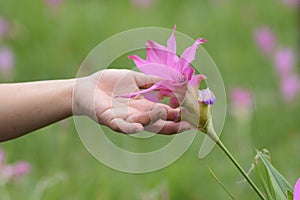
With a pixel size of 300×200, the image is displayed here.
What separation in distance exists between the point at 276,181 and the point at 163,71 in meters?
0.18

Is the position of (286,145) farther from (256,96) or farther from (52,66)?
(52,66)

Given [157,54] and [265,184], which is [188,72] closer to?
[157,54]

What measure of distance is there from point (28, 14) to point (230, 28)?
0.71 m

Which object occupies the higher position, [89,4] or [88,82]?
[88,82]

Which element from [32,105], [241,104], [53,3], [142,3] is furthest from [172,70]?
[142,3]

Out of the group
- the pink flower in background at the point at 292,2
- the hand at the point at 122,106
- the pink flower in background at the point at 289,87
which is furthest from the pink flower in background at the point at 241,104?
the hand at the point at 122,106

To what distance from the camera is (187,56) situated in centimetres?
73

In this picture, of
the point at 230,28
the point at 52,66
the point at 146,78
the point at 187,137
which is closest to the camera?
the point at 146,78

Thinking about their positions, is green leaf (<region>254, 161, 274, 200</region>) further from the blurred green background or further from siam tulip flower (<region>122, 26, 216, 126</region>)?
the blurred green background

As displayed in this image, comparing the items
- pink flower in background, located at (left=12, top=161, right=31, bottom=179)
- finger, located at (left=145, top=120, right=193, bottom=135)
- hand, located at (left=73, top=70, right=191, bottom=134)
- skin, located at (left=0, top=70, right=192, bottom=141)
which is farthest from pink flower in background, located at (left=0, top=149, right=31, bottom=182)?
finger, located at (left=145, top=120, right=193, bottom=135)

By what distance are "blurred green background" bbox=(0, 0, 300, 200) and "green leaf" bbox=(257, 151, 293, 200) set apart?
14.9 inches

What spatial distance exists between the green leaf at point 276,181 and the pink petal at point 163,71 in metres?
0.13

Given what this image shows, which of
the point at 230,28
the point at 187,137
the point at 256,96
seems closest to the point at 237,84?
the point at 256,96

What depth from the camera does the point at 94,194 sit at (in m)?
1.54
